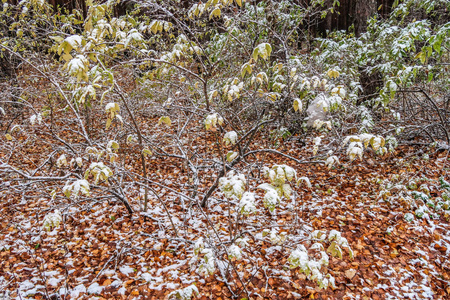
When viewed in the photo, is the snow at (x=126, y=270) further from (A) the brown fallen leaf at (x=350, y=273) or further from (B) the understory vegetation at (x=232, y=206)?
(A) the brown fallen leaf at (x=350, y=273)

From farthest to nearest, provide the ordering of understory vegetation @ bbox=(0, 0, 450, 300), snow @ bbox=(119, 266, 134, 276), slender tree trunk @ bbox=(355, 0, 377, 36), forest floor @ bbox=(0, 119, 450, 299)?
slender tree trunk @ bbox=(355, 0, 377, 36)
snow @ bbox=(119, 266, 134, 276)
forest floor @ bbox=(0, 119, 450, 299)
understory vegetation @ bbox=(0, 0, 450, 300)

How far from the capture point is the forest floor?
274 centimetres

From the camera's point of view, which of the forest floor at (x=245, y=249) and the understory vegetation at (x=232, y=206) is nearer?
the understory vegetation at (x=232, y=206)

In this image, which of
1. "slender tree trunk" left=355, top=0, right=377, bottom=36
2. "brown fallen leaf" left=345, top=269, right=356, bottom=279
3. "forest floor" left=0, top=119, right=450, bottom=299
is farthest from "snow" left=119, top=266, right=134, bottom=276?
"slender tree trunk" left=355, top=0, right=377, bottom=36

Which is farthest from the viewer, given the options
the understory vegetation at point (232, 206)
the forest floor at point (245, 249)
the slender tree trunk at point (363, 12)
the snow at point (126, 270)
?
the slender tree trunk at point (363, 12)

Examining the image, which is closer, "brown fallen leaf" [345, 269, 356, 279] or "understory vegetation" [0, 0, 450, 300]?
"understory vegetation" [0, 0, 450, 300]

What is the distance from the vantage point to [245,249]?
322 cm

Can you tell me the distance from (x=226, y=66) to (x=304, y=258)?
4.81m

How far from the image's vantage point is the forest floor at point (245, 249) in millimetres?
2738

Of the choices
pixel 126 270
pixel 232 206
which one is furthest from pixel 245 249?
pixel 126 270

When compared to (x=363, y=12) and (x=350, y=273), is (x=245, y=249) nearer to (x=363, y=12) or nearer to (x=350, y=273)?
(x=350, y=273)

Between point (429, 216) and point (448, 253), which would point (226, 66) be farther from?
point (448, 253)

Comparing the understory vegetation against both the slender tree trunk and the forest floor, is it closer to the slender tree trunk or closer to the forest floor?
the forest floor

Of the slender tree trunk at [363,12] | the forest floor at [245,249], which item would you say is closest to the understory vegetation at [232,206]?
the forest floor at [245,249]
